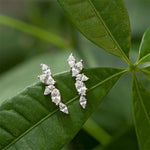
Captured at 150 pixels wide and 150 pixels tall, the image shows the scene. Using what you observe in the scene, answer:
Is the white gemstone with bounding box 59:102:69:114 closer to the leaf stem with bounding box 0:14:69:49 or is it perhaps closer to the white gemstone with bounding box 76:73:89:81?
the white gemstone with bounding box 76:73:89:81

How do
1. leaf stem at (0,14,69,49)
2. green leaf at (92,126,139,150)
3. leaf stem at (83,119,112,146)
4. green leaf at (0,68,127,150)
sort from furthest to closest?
leaf stem at (0,14,69,49) < leaf stem at (83,119,112,146) < green leaf at (92,126,139,150) < green leaf at (0,68,127,150)

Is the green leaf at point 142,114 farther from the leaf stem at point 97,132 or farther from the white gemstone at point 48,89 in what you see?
the leaf stem at point 97,132

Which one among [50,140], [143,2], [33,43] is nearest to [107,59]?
[143,2]

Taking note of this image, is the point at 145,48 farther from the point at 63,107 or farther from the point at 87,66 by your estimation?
the point at 87,66

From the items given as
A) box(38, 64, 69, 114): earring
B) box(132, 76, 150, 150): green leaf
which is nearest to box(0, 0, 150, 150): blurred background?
box(38, 64, 69, 114): earring

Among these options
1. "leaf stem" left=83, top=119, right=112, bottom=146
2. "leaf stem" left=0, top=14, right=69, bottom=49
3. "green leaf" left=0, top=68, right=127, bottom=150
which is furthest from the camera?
"leaf stem" left=0, top=14, right=69, bottom=49

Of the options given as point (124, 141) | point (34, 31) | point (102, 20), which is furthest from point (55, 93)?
point (34, 31)
